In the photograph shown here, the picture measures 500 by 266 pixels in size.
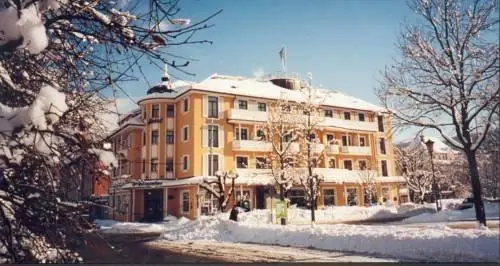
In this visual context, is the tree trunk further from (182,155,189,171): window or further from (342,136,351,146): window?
(182,155,189,171): window

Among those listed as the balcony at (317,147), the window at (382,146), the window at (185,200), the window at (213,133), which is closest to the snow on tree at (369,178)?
the window at (382,146)

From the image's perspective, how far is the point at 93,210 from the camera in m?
1.49

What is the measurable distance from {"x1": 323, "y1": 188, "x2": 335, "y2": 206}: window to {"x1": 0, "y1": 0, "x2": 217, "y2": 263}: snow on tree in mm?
4290

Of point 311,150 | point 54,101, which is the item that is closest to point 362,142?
point 311,150

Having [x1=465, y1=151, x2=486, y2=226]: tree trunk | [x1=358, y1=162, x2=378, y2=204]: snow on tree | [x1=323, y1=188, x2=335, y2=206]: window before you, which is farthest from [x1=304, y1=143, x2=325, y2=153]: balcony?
[x1=465, y1=151, x2=486, y2=226]: tree trunk

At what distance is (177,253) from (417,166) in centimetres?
277

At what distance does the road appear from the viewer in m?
1.59

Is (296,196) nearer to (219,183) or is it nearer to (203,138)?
(219,183)

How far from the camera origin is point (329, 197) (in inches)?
216

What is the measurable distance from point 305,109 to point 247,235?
7.35 feet

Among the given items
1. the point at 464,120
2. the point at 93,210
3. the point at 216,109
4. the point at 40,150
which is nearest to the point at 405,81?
the point at 464,120

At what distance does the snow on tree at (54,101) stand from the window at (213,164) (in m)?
1.82

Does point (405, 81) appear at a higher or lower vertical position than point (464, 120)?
higher

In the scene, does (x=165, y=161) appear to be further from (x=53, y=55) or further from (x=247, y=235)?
(x=247, y=235)
